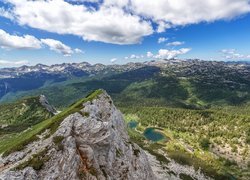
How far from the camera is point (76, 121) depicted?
65.8 m

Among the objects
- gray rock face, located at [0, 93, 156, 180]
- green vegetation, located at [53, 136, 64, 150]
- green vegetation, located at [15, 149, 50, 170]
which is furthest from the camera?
green vegetation, located at [53, 136, 64, 150]

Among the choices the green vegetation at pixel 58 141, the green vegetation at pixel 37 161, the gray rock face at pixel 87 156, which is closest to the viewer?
the green vegetation at pixel 37 161

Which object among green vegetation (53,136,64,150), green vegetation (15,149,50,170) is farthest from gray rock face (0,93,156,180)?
green vegetation (15,149,50,170)

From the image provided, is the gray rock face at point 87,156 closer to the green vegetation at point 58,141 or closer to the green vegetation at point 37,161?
the green vegetation at point 58,141

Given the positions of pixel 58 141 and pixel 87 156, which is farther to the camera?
pixel 87 156

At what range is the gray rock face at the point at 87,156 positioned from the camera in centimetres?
5144

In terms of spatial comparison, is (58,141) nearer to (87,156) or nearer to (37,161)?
(37,161)

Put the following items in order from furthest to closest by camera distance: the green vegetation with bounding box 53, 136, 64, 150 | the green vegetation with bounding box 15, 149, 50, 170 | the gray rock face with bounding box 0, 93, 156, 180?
the green vegetation with bounding box 53, 136, 64, 150 < the gray rock face with bounding box 0, 93, 156, 180 < the green vegetation with bounding box 15, 149, 50, 170

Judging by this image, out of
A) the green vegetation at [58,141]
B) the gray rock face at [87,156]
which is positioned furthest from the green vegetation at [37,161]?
the green vegetation at [58,141]

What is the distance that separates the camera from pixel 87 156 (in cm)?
5997

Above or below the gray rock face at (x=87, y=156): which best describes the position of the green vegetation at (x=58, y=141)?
above

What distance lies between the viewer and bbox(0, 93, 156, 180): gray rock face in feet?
169

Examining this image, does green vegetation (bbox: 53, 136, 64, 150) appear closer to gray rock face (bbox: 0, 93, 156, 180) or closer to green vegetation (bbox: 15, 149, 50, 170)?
gray rock face (bbox: 0, 93, 156, 180)

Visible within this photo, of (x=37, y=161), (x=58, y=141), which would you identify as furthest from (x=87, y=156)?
(x=37, y=161)
